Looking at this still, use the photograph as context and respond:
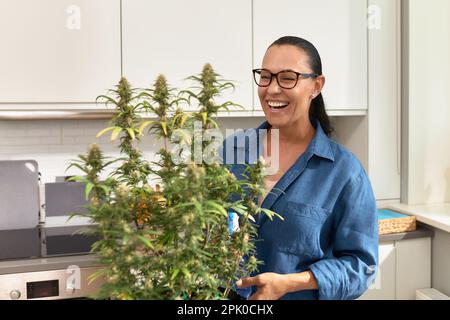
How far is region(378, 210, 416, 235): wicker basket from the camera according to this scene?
2.30 meters

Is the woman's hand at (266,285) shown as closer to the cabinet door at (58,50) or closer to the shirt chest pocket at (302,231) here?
the shirt chest pocket at (302,231)

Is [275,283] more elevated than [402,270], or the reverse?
[275,283]

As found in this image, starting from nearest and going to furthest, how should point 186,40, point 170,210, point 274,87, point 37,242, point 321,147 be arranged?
point 170,210 < point 274,87 < point 321,147 < point 37,242 < point 186,40

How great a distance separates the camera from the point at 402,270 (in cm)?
239

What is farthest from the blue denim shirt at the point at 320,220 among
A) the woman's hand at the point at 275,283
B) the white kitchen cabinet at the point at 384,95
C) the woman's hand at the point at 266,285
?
the white kitchen cabinet at the point at 384,95

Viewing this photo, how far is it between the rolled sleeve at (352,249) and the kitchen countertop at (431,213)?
1.05 m

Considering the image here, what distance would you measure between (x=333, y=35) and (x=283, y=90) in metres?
1.43

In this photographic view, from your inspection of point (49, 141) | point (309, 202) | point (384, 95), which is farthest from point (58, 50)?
point (384, 95)

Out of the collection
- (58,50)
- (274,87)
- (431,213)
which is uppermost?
(58,50)

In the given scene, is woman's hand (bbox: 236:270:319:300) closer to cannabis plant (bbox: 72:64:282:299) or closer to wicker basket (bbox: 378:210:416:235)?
cannabis plant (bbox: 72:64:282:299)

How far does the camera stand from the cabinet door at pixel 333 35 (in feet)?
7.93

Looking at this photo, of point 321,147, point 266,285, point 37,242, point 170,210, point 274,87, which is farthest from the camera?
point 37,242

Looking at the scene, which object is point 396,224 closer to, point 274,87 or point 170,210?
point 274,87
